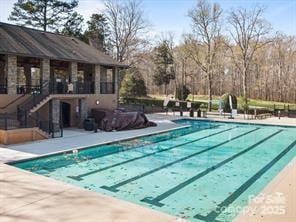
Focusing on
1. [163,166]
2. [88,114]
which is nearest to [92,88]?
[88,114]

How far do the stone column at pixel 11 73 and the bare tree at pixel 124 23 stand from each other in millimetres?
17115

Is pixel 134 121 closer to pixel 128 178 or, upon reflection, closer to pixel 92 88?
pixel 92 88

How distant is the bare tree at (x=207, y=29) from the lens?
2988 cm

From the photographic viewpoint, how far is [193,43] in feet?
106

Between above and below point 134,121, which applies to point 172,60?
above

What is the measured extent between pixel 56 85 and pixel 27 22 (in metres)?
14.6

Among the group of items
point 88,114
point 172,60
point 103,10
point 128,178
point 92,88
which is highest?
point 103,10

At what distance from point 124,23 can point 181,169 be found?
25374 millimetres

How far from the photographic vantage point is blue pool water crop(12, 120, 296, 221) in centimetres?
748

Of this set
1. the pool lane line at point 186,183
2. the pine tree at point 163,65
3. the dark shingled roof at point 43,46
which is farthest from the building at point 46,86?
the pine tree at point 163,65

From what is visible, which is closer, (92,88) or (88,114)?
(88,114)

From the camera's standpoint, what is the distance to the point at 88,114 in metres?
19.5

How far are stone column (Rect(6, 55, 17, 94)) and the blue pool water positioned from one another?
20.3 feet

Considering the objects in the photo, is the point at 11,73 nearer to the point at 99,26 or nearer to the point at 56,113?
the point at 56,113
